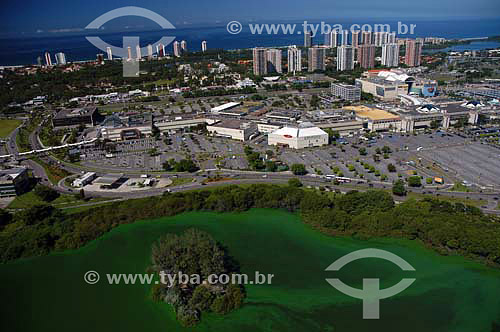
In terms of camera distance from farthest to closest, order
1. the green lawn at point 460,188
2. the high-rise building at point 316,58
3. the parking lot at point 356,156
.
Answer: the high-rise building at point 316,58
the parking lot at point 356,156
the green lawn at point 460,188

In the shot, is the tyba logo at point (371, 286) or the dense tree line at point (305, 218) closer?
the tyba logo at point (371, 286)

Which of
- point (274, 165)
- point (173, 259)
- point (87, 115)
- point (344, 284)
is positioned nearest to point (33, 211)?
point (173, 259)

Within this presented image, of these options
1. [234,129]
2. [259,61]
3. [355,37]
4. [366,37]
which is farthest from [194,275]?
[366,37]

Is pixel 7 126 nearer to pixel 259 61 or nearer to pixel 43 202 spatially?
pixel 43 202

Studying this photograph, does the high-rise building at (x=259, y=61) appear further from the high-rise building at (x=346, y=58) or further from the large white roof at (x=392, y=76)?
the large white roof at (x=392, y=76)

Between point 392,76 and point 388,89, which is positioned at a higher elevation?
point 392,76

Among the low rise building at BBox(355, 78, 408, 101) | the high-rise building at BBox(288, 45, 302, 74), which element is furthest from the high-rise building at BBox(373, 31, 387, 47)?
the low rise building at BBox(355, 78, 408, 101)

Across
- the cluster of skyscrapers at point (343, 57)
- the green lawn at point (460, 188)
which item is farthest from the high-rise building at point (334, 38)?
the green lawn at point (460, 188)

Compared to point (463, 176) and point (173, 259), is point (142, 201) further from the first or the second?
point (463, 176)

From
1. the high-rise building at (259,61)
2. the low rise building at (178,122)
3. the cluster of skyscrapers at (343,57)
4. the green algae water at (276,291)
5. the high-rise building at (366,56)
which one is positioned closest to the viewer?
the green algae water at (276,291)
